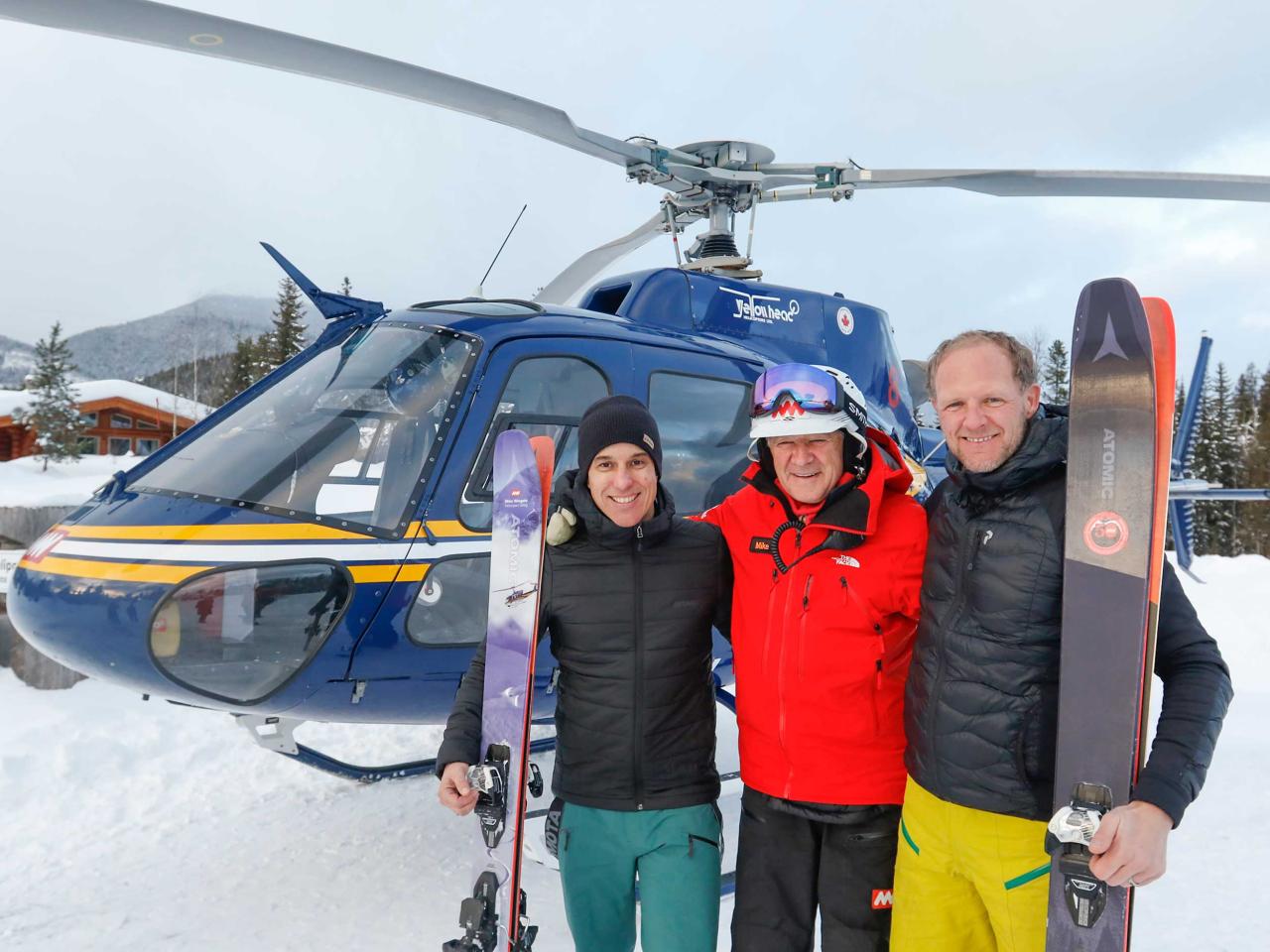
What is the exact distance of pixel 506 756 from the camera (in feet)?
7.34

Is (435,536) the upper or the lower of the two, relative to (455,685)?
upper

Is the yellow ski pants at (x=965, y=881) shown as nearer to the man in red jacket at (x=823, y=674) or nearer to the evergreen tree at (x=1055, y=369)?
the man in red jacket at (x=823, y=674)

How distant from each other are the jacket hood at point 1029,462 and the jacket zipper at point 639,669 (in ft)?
2.66

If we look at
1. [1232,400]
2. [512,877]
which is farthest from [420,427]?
[1232,400]

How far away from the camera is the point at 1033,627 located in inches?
69.3

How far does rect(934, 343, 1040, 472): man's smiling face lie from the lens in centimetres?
186

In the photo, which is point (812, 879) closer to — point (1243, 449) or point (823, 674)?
point (823, 674)

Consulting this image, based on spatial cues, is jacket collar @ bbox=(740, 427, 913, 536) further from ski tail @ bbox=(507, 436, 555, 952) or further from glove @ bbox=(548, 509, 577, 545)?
ski tail @ bbox=(507, 436, 555, 952)

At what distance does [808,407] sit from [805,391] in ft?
0.13

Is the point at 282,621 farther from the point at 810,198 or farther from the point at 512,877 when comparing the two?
the point at 810,198

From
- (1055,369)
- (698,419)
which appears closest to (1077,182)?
(698,419)

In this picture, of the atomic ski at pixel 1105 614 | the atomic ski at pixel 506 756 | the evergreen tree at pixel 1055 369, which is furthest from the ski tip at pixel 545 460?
the evergreen tree at pixel 1055 369

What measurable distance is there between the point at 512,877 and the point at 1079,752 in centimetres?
145

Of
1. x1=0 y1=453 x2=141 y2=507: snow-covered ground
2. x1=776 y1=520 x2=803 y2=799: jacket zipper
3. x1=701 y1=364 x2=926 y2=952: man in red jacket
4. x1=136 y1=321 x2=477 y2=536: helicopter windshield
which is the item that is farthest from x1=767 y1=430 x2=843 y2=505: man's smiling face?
x1=0 y1=453 x2=141 y2=507: snow-covered ground
